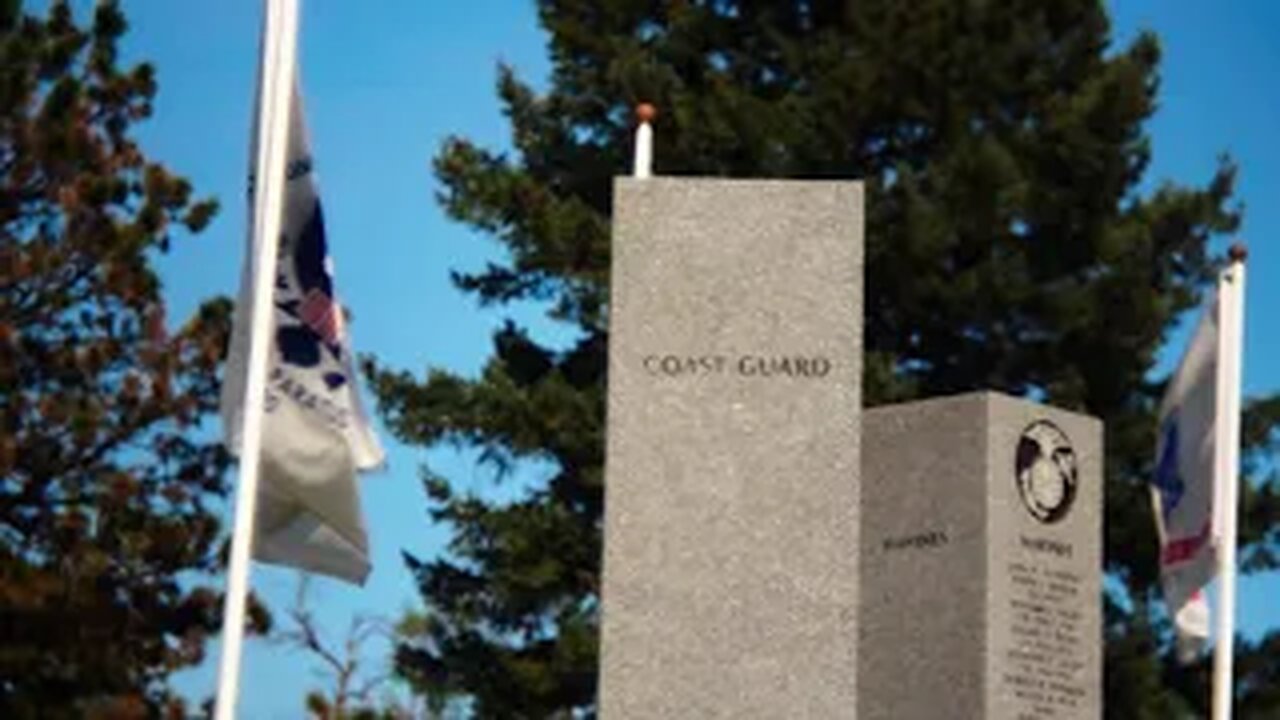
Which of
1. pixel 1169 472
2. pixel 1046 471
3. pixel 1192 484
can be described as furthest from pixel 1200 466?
pixel 1046 471

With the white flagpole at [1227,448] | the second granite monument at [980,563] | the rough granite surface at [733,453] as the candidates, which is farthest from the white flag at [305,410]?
the white flagpole at [1227,448]

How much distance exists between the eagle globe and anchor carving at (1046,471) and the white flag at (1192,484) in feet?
5.11

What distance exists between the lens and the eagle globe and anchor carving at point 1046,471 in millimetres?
14938

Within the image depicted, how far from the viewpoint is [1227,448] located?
53.5ft

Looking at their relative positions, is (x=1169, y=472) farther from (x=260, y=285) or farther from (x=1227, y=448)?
(x=260, y=285)

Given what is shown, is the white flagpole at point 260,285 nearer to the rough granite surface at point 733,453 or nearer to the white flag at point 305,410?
the white flag at point 305,410

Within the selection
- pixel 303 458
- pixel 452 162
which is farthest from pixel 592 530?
pixel 303 458

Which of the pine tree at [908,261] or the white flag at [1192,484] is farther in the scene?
the pine tree at [908,261]

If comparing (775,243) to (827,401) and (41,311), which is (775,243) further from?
(41,311)

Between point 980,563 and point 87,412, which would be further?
point 87,412

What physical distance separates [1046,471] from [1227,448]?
5.82ft

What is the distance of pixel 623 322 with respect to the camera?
34.1ft

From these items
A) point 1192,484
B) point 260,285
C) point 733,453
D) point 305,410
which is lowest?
point 733,453

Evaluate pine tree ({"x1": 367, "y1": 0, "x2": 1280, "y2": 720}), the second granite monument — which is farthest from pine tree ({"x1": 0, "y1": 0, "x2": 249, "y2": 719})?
the second granite monument
